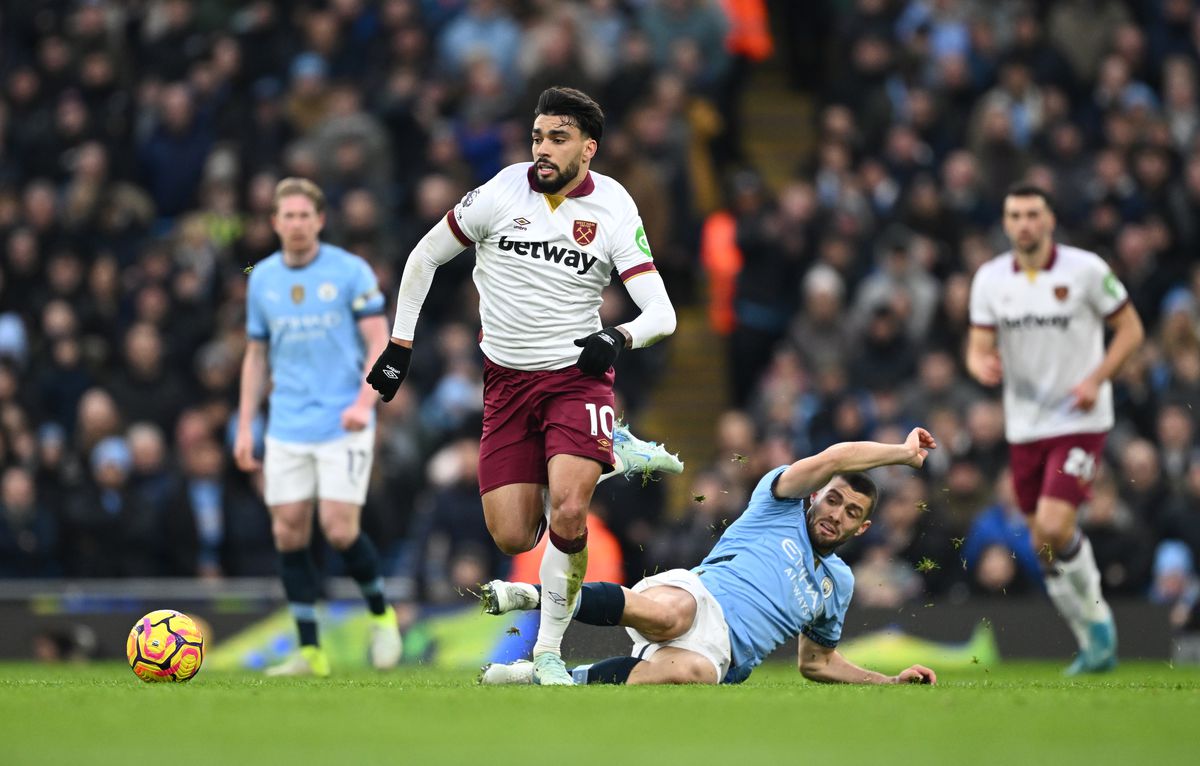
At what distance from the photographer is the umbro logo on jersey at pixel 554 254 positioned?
921 centimetres

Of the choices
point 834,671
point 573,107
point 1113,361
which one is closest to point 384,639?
point 834,671

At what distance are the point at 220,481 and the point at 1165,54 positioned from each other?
10365mm

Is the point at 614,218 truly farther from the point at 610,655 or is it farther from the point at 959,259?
the point at 959,259

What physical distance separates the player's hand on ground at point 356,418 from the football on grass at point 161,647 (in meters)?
2.23

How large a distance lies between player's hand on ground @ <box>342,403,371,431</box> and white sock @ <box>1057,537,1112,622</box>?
14.5ft

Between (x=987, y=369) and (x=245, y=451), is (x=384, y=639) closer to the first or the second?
(x=245, y=451)

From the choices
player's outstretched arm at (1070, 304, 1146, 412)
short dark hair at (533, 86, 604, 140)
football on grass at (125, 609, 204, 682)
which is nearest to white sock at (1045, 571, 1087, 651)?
player's outstretched arm at (1070, 304, 1146, 412)

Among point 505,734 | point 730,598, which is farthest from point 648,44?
point 505,734

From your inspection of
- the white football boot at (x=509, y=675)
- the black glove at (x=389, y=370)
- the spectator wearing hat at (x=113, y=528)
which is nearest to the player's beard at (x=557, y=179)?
the black glove at (x=389, y=370)

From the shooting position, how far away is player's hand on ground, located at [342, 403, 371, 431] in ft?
36.6

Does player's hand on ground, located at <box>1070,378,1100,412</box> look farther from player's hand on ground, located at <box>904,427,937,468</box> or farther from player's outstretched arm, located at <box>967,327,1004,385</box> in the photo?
player's hand on ground, located at <box>904,427,937,468</box>

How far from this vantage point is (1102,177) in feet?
56.6

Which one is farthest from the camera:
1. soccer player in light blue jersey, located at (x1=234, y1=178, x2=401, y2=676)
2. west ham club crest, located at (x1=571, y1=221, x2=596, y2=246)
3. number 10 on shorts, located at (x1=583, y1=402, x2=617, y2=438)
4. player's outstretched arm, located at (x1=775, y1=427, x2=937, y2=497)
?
soccer player in light blue jersey, located at (x1=234, y1=178, x2=401, y2=676)

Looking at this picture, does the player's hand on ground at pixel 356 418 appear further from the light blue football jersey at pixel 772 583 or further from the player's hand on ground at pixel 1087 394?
the player's hand on ground at pixel 1087 394
